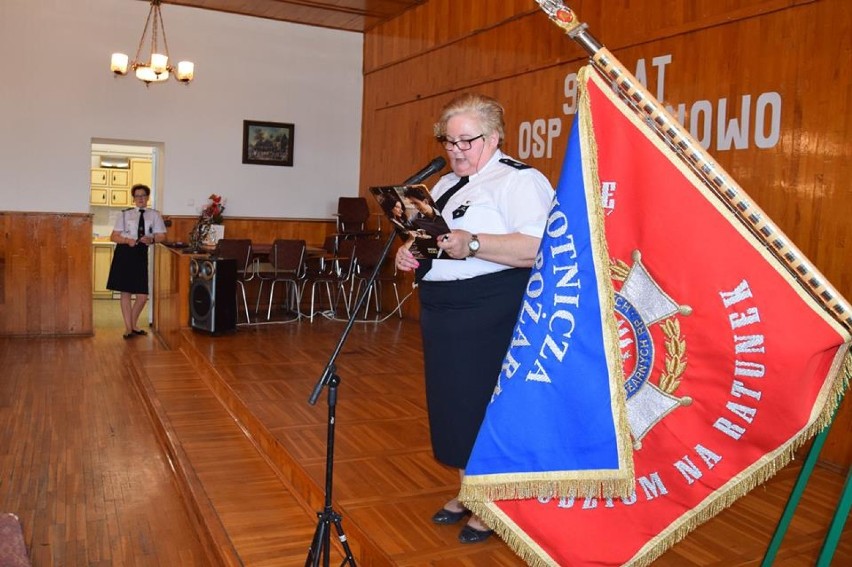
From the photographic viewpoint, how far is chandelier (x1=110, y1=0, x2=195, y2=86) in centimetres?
852

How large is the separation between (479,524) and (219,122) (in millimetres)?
7914

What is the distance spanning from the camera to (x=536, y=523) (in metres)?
1.94

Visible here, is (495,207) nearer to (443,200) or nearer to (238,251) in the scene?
(443,200)

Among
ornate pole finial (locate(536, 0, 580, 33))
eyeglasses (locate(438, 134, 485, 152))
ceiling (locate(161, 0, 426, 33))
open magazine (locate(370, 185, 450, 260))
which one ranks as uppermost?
ceiling (locate(161, 0, 426, 33))

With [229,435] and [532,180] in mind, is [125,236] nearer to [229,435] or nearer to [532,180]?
[229,435]

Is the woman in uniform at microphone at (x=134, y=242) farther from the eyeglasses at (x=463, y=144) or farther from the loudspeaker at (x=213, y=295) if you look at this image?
the eyeglasses at (x=463, y=144)

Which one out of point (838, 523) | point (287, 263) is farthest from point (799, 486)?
point (287, 263)

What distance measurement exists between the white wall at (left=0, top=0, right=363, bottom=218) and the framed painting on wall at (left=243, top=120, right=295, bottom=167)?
0.09 m

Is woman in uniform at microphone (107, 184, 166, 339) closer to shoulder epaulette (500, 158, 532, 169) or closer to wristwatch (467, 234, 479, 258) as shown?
shoulder epaulette (500, 158, 532, 169)

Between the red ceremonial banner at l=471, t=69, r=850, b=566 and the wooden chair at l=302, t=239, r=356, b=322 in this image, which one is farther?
the wooden chair at l=302, t=239, r=356, b=322

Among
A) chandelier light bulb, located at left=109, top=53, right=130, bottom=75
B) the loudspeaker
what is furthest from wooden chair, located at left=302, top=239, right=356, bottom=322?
chandelier light bulb, located at left=109, top=53, right=130, bottom=75

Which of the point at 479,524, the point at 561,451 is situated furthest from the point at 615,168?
the point at 479,524

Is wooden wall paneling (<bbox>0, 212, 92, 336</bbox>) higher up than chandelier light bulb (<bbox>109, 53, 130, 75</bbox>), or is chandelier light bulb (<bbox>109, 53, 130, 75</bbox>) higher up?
chandelier light bulb (<bbox>109, 53, 130, 75</bbox>)

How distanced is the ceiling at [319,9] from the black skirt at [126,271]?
3.05 meters
